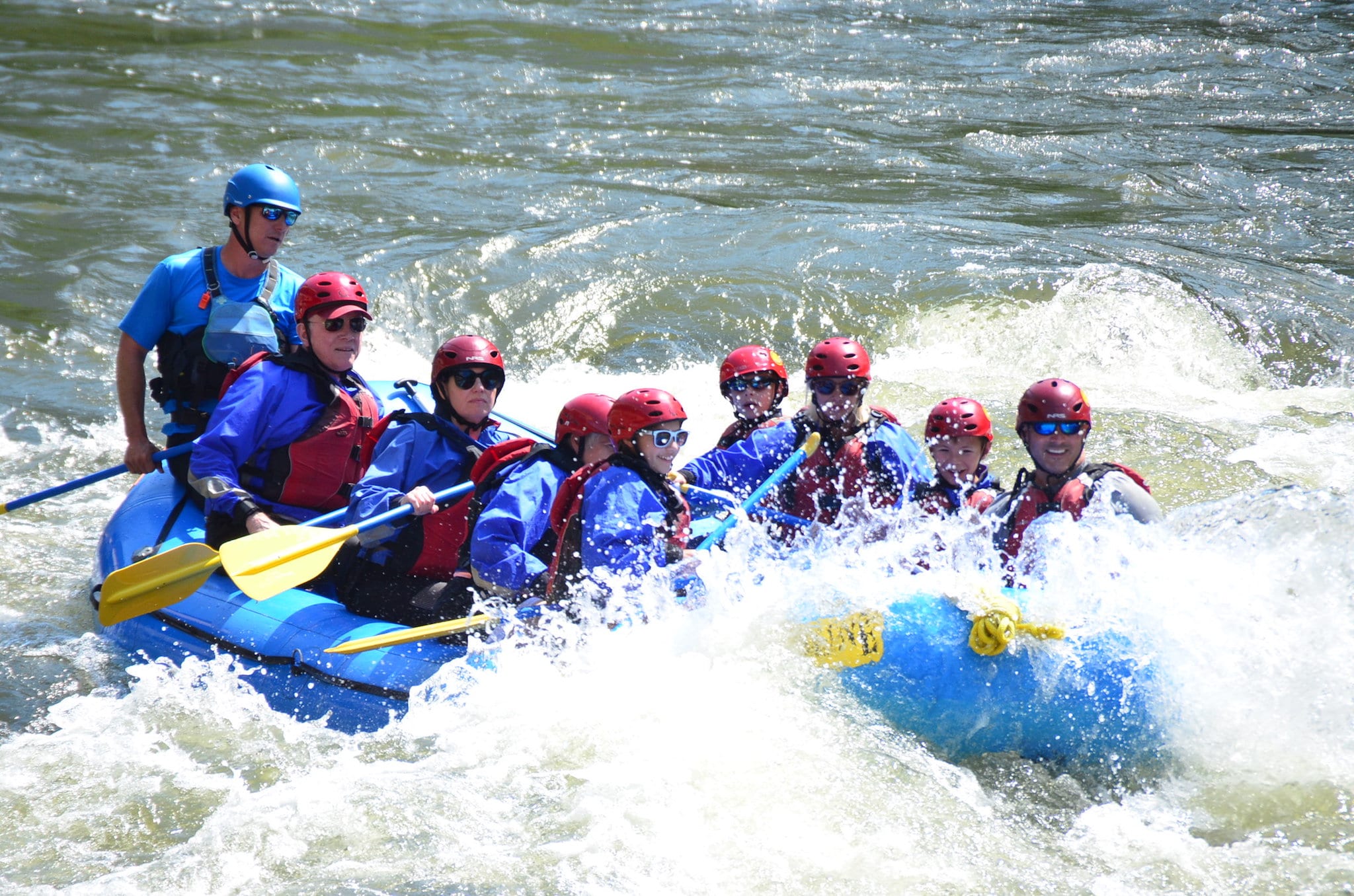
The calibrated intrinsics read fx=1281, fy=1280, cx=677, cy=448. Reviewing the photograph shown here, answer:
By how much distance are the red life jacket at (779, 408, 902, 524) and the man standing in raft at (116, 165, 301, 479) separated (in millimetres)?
2369

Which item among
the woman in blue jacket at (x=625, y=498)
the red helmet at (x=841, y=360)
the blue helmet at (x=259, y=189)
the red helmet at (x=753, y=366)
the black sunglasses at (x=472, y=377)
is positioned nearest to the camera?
the woman in blue jacket at (x=625, y=498)

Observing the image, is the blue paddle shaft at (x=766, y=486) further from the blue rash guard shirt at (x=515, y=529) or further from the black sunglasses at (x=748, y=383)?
the blue rash guard shirt at (x=515, y=529)

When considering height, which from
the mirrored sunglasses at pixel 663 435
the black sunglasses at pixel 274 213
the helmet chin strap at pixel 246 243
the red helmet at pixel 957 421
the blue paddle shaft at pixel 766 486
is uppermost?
the black sunglasses at pixel 274 213

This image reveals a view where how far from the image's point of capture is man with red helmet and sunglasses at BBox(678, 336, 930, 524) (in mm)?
5676

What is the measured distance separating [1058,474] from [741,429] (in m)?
1.72

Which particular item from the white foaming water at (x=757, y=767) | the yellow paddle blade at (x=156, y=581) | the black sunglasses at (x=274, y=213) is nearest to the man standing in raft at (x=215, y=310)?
→ the black sunglasses at (x=274, y=213)

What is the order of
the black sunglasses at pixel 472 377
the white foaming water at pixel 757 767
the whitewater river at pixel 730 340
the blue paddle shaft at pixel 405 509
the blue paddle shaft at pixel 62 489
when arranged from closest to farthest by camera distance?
the white foaming water at pixel 757 767 < the whitewater river at pixel 730 340 < the blue paddle shaft at pixel 405 509 < the black sunglasses at pixel 472 377 < the blue paddle shaft at pixel 62 489

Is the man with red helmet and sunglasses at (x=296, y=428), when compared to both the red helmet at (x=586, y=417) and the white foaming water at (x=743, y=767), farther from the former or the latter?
the red helmet at (x=586, y=417)

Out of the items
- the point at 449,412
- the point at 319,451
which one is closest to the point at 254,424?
the point at 319,451

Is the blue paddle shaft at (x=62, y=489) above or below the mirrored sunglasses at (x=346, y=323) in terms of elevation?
below

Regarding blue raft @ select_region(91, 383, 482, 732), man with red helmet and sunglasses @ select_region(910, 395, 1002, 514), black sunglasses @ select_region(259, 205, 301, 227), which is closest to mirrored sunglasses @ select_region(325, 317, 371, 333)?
A: black sunglasses @ select_region(259, 205, 301, 227)

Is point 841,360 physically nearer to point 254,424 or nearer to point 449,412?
point 449,412

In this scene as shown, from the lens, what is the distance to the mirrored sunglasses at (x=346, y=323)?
5266mm

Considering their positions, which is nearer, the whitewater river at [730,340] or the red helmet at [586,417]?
the whitewater river at [730,340]
